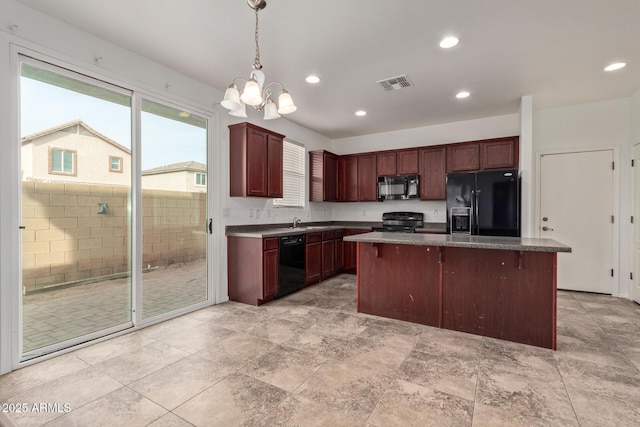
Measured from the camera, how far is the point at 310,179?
19.6 ft

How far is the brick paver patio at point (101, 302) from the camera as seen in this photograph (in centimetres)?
256

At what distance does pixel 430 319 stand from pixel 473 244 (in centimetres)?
99

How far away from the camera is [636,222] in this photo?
406 centimetres

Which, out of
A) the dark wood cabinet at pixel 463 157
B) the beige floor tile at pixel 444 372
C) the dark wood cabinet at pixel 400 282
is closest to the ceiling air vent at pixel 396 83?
the dark wood cabinet at pixel 463 157

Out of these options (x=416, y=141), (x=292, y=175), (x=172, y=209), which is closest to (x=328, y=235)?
(x=292, y=175)

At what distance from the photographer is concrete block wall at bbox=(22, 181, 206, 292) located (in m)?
2.52

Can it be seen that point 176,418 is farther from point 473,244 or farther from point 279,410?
point 473,244

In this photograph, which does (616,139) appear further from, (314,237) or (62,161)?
(62,161)

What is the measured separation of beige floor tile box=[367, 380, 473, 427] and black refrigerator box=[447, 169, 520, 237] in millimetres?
2983

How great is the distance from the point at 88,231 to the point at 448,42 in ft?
12.8

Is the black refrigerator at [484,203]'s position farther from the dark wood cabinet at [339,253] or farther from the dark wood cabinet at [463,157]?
the dark wood cabinet at [339,253]

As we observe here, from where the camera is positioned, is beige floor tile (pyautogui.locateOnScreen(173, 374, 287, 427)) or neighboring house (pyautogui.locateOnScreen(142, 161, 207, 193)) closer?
beige floor tile (pyautogui.locateOnScreen(173, 374, 287, 427))

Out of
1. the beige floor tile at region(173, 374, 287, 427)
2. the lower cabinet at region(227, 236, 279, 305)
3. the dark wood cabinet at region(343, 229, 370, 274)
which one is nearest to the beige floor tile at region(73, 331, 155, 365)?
the beige floor tile at region(173, 374, 287, 427)

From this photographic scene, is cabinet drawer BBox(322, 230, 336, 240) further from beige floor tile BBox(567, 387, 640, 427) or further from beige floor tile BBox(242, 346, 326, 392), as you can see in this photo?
beige floor tile BBox(567, 387, 640, 427)
